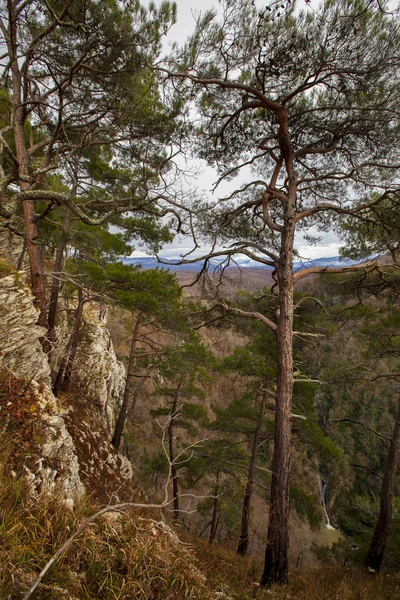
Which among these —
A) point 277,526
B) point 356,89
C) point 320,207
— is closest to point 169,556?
point 277,526

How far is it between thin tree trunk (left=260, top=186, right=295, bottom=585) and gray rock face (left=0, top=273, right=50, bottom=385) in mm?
4055

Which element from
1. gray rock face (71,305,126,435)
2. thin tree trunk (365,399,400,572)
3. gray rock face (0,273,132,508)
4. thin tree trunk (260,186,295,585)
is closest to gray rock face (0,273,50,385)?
gray rock face (0,273,132,508)

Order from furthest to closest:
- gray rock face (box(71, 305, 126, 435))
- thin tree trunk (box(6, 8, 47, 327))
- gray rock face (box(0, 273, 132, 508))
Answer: gray rock face (box(71, 305, 126, 435)) < thin tree trunk (box(6, 8, 47, 327)) < gray rock face (box(0, 273, 132, 508))

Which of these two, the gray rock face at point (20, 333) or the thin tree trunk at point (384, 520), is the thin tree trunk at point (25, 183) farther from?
the thin tree trunk at point (384, 520)

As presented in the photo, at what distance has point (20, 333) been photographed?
4898mm

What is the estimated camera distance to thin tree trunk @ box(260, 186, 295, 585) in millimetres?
4137

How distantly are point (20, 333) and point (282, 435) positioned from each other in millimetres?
4767

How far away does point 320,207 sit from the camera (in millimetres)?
4746

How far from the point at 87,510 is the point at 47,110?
6653mm

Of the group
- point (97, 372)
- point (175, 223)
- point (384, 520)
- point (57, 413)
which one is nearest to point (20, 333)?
point (57, 413)

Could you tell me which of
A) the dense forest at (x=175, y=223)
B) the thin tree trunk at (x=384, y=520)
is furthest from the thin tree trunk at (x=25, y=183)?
the thin tree trunk at (x=384, y=520)

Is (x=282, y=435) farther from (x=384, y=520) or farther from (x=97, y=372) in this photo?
(x=97, y=372)

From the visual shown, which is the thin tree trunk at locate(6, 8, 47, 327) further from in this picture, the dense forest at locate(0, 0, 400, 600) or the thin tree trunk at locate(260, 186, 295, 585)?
the thin tree trunk at locate(260, 186, 295, 585)

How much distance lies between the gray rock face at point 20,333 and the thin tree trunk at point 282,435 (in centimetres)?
406
